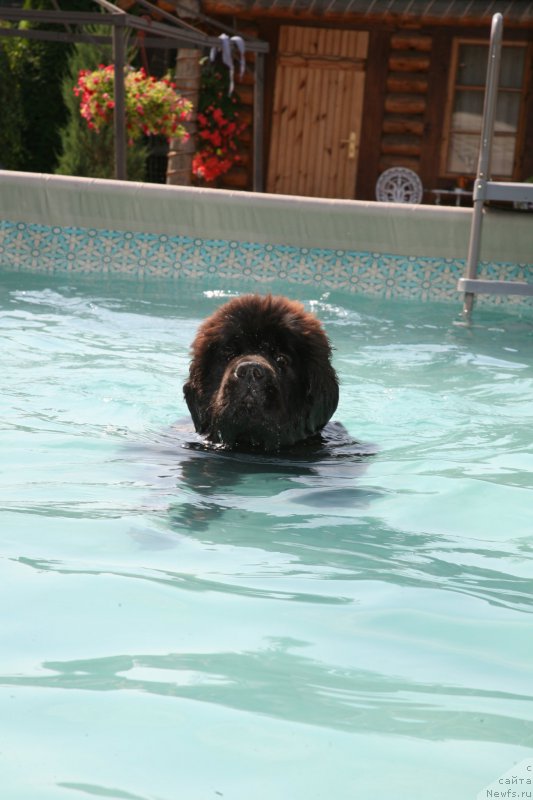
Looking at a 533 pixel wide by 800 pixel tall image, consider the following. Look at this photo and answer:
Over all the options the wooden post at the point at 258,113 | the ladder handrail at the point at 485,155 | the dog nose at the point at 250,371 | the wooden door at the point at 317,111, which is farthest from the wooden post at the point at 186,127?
the dog nose at the point at 250,371

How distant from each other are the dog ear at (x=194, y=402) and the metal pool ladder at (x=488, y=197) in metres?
4.35

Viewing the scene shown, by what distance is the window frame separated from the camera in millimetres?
16016

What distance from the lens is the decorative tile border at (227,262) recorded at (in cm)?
902

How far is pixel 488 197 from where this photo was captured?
8.27 m

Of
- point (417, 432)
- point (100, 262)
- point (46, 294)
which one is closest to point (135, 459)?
point (417, 432)

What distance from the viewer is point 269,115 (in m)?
16.7

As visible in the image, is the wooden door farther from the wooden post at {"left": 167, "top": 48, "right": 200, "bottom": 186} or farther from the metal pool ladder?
the metal pool ladder

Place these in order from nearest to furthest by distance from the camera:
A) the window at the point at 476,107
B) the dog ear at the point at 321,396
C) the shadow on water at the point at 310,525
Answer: the shadow on water at the point at 310,525 → the dog ear at the point at 321,396 → the window at the point at 476,107

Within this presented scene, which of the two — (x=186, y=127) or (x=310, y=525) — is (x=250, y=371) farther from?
(x=186, y=127)

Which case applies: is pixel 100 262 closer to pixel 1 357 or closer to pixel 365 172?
pixel 1 357

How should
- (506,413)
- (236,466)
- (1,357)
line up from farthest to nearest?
(1,357), (506,413), (236,466)

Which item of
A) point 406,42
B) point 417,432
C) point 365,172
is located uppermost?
point 406,42

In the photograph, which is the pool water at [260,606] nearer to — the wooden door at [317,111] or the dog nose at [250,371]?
the dog nose at [250,371]

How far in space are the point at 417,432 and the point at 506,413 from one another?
0.67 meters
